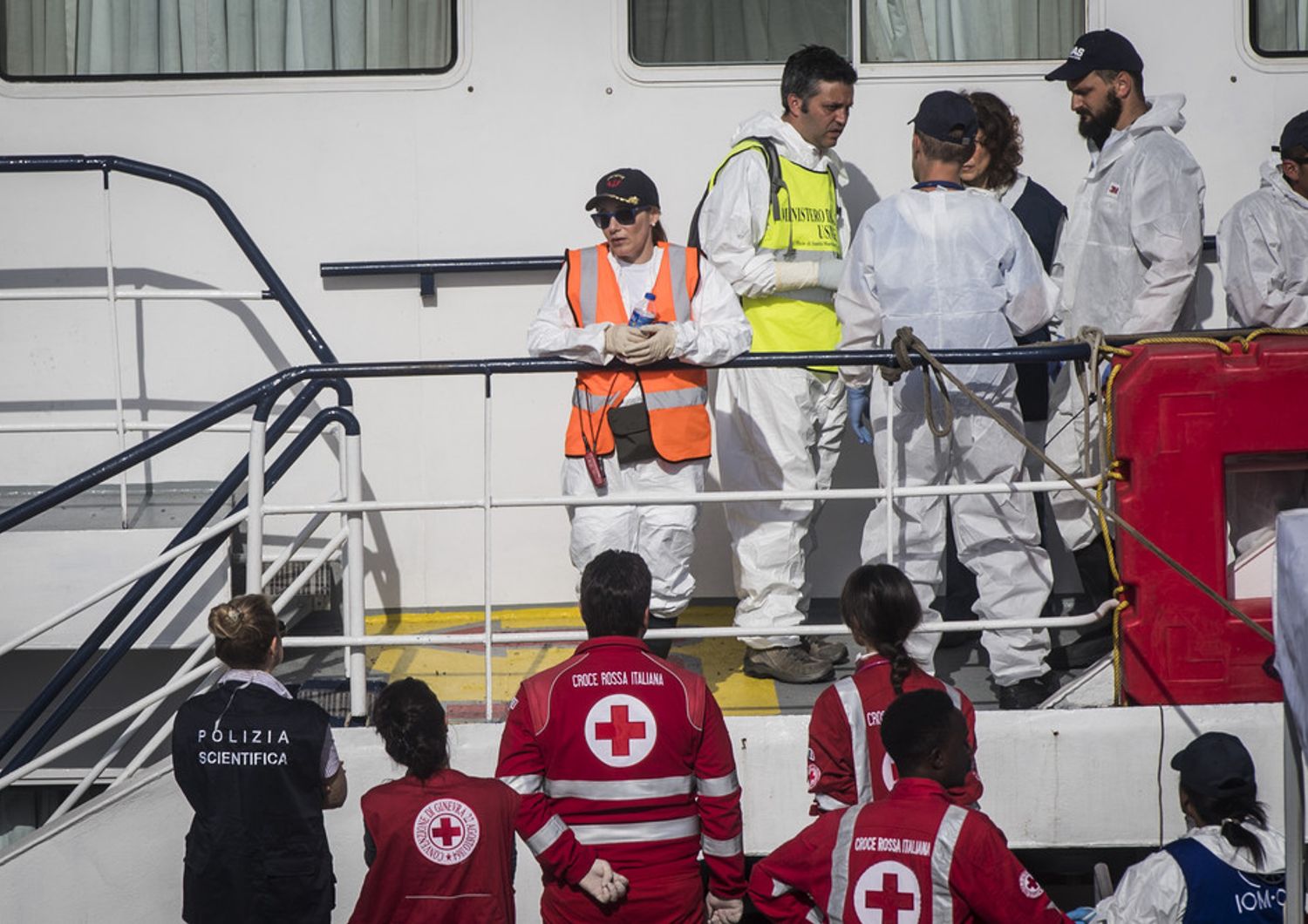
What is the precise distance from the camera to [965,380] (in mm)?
4973

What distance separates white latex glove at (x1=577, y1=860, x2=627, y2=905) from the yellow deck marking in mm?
1316

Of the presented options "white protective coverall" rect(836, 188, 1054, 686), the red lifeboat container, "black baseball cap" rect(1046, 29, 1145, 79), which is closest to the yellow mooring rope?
the red lifeboat container

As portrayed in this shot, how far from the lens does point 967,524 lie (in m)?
4.96

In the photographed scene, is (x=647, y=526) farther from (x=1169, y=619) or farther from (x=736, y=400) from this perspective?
(x=1169, y=619)

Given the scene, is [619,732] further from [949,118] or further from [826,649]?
[949,118]

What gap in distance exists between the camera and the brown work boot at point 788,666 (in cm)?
509

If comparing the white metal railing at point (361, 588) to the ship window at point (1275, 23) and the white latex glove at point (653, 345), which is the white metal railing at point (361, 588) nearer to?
the white latex glove at point (653, 345)

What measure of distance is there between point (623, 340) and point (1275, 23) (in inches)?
121

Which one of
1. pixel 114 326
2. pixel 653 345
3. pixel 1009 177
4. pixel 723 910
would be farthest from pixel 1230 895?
pixel 114 326

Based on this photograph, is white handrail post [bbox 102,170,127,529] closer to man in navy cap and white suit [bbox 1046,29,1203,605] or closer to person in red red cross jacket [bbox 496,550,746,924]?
person in red red cross jacket [bbox 496,550,746,924]

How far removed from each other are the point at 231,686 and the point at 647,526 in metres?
1.66

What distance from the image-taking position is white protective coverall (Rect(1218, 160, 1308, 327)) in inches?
201

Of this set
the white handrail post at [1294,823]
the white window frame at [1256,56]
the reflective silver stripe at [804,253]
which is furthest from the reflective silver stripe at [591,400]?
the white window frame at [1256,56]

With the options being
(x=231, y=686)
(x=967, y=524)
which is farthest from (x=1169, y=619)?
(x=231, y=686)
